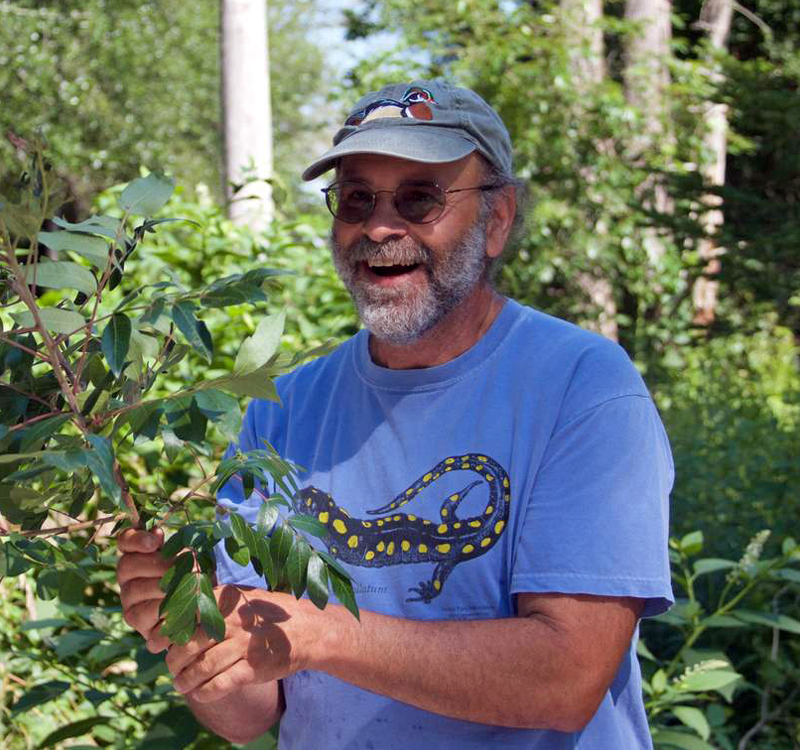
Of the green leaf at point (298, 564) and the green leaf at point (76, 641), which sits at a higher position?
the green leaf at point (298, 564)

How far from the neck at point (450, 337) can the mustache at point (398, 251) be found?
11 centimetres

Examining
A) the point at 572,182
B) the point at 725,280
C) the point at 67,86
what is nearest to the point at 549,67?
the point at 572,182

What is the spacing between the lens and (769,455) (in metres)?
4.85

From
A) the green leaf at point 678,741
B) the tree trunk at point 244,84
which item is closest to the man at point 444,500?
the green leaf at point 678,741

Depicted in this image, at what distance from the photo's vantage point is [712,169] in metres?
9.85

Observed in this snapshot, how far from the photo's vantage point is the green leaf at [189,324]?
130 cm

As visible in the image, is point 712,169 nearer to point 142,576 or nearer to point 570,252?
point 570,252

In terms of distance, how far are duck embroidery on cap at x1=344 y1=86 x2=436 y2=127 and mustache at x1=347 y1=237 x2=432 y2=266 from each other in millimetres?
212

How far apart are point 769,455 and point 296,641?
3.63 meters

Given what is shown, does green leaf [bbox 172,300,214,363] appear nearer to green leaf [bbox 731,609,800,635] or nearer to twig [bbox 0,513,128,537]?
twig [bbox 0,513,128,537]

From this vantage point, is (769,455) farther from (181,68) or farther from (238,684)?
(181,68)

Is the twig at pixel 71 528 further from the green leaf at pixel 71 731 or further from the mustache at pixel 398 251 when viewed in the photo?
the green leaf at pixel 71 731

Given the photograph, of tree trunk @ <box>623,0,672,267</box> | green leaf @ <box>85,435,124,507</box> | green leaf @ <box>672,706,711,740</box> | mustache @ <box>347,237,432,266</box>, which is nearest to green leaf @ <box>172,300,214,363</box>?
green leaf @ <box>85,435,124,507</box>

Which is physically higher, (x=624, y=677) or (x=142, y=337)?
(x=142, y=337)
